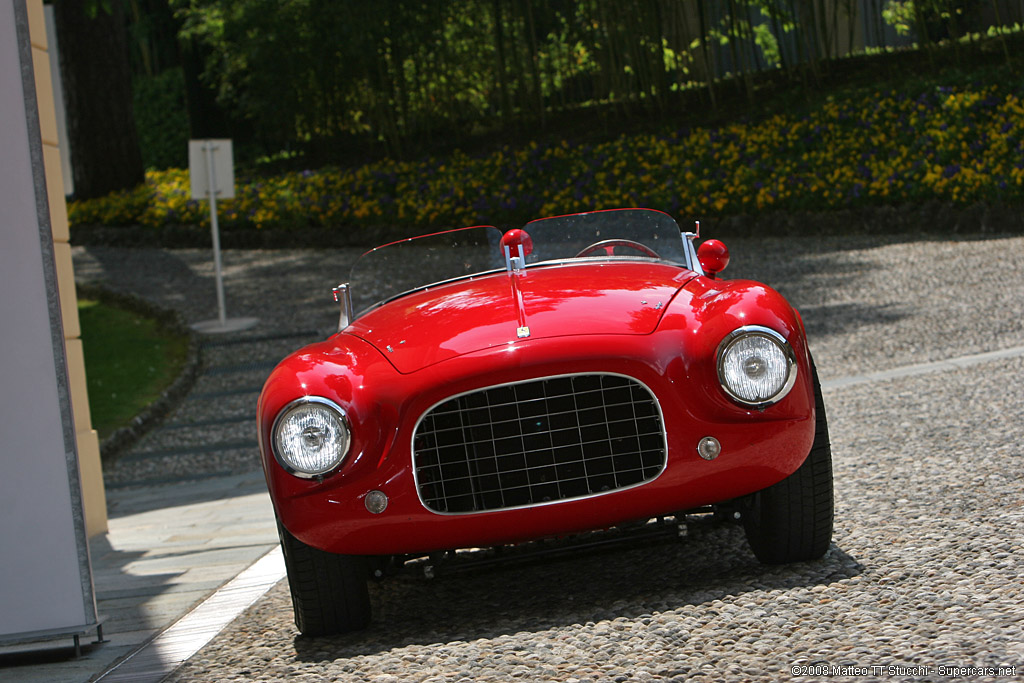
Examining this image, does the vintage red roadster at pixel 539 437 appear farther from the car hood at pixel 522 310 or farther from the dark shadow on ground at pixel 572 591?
the dark shadow on ground at pixel 572 591

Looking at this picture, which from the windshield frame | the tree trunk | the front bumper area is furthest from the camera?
the tree trunk

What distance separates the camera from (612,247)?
13.9 ft

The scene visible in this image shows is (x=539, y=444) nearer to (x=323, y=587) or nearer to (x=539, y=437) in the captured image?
(x=539, y=437)

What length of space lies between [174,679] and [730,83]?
14745 mm

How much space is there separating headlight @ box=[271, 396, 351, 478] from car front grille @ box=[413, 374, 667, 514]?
0.22 metres

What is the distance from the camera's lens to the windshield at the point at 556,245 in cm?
421

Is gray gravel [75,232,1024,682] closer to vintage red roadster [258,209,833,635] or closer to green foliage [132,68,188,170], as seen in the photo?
vintage red roadster [258,209,833,635]

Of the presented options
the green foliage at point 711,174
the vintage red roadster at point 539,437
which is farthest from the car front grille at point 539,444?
the green foliage at point 711,174

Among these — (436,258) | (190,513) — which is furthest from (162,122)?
(436,258)

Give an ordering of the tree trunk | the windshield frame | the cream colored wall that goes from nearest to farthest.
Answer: the windshield frame
the cream colored wall
the tree trunk

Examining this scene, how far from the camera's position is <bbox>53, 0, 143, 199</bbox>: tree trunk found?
57.3ft

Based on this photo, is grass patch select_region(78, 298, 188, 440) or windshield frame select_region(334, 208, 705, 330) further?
grass patch select_region(78, 298, 188, 440)

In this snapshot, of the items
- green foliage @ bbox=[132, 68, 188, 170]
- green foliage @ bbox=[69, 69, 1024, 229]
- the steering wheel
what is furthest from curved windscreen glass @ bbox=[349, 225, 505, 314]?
green foliage @ bbox=[132, 68, 188, 170]

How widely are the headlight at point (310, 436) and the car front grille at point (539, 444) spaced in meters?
0.22
